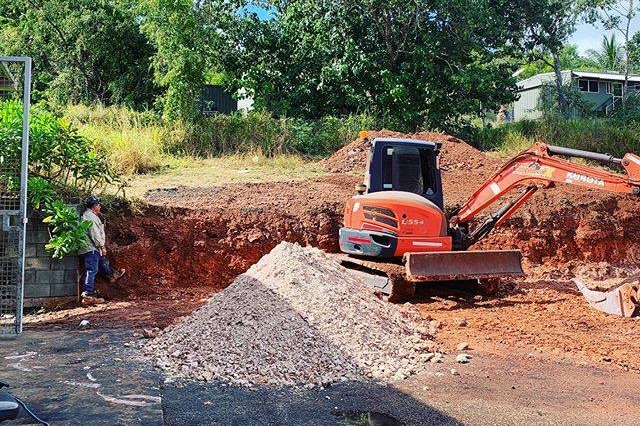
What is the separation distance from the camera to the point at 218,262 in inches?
519

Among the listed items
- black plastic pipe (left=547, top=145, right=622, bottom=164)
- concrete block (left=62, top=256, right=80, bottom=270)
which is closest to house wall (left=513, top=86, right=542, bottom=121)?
black plastic pipe (left=547, top=145, right=622, bottom=164)

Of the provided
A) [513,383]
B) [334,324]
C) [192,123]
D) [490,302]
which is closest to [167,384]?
[334,324]

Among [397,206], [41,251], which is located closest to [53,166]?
[41,251]

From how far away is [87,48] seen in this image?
23.5 metres

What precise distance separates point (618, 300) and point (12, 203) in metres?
8.13

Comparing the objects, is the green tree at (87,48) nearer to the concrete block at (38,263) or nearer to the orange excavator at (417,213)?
the concrete block at (38,263)

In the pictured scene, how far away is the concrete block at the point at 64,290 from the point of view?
1034 cm

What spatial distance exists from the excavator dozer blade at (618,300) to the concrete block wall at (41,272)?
7.70 metres

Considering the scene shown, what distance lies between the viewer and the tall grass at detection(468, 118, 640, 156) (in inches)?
885

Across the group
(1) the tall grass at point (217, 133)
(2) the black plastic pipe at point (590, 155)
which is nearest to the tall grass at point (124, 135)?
(1) the tall grass at point (217, 133)

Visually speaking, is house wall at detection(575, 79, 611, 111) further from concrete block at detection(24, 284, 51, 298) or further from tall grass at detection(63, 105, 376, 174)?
concrete block at detection(24, 284, 51, 298)

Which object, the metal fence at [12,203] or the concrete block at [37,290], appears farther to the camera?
the concrete block at [37,290]

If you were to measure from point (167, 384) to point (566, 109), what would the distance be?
24.3 m

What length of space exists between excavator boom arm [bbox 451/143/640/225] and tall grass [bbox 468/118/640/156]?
33.7 feet
